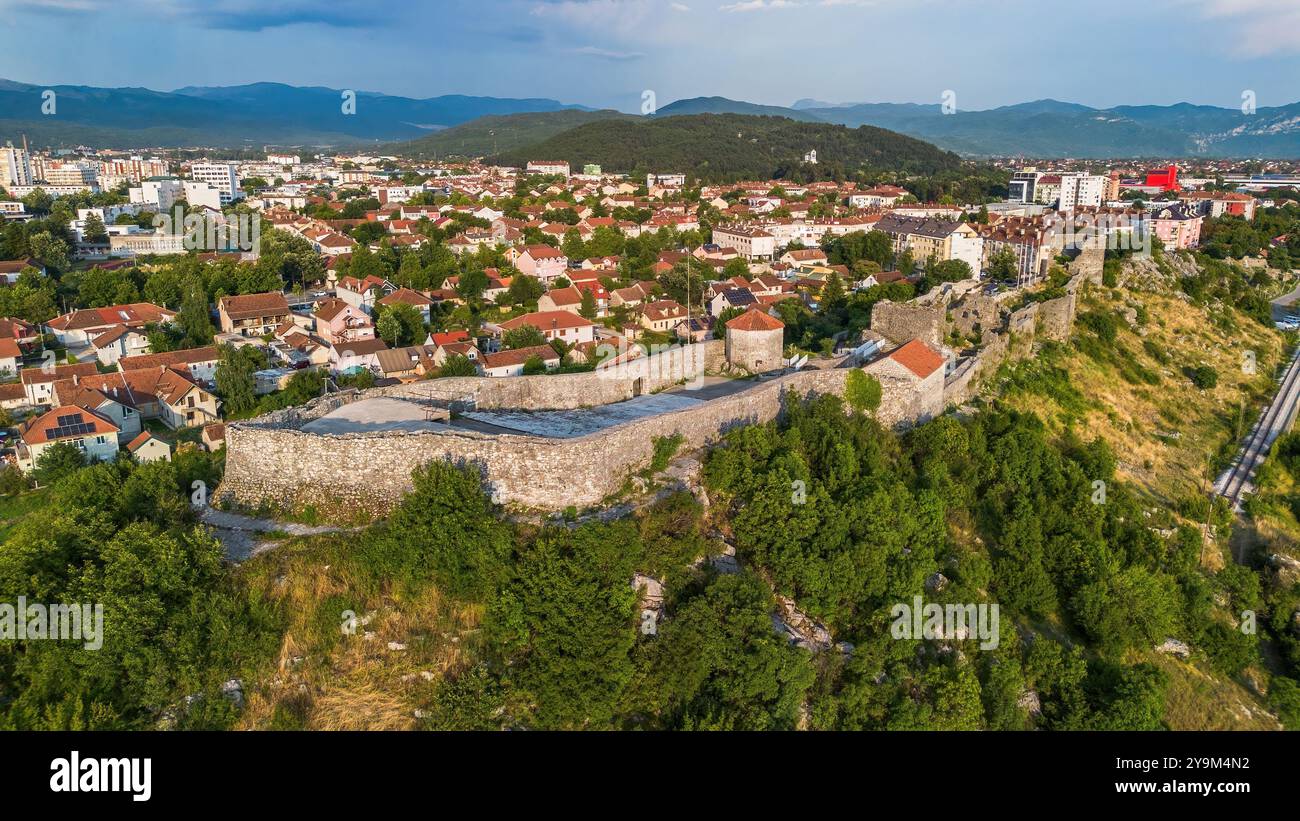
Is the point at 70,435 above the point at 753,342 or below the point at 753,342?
below

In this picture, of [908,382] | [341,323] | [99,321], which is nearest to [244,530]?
[908,382]

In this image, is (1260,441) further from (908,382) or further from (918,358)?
(908,382)

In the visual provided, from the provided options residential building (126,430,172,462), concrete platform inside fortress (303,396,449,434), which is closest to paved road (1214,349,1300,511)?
concrete platform inside fortress (303,396,449,434)

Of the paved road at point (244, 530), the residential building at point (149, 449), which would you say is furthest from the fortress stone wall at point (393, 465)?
the residential building at point (149, 449)

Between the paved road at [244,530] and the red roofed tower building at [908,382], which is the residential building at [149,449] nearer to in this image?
the paved road at [244,530]

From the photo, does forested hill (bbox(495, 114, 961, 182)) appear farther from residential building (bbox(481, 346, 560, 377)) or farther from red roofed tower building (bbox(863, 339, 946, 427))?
red roofed tower building (bbox(863, 339, 946, 427))
